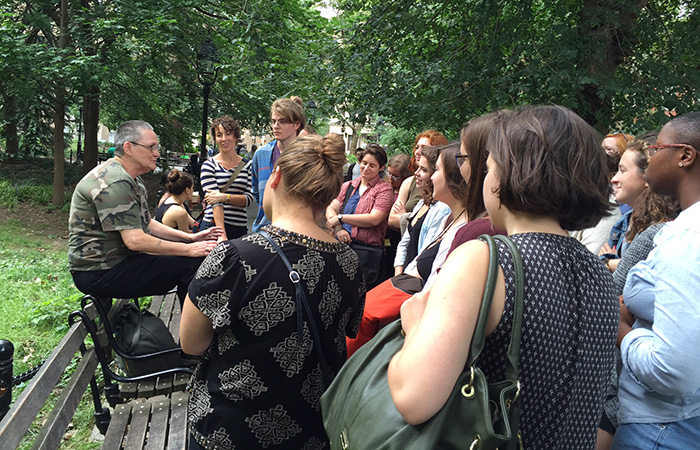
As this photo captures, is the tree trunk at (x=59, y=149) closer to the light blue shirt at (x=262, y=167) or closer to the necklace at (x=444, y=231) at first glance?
the light blue shirt at (x=262, y=167)

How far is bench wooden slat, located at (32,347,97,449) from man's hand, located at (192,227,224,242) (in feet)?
3.83

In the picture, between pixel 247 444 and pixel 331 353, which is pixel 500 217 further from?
pixel 247 444

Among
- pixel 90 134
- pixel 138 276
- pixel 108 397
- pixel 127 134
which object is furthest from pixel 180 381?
pixel 90 134

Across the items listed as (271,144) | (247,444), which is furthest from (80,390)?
(271,144)

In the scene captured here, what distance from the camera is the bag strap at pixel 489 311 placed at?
3.61 ft

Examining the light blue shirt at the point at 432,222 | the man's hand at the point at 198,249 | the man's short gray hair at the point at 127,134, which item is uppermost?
the man's short gray hair at the point at 127,134

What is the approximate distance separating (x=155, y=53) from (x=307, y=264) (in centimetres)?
A: 1289

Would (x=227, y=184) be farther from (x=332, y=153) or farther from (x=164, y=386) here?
(x=332, y=153)

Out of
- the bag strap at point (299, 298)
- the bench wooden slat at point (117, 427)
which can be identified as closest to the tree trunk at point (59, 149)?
the bench wooden slat at point (117, 427)

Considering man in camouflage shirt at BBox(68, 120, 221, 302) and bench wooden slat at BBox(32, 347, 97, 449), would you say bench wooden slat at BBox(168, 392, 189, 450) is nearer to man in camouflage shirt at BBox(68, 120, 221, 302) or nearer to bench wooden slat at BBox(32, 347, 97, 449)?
bench wooden slat at BBox(32, 347, 97, 449)

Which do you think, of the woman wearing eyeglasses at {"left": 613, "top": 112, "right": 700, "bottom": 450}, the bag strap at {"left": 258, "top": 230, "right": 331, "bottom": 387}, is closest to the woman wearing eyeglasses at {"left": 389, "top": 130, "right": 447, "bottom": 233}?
the bag strap at {"left": 258, "top": 230, "right": 331, "bottom": 387}

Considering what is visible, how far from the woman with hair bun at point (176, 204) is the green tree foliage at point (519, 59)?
3184 mm

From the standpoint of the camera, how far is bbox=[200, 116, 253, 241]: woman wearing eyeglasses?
513 centimetres

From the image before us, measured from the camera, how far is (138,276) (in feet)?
11.7
